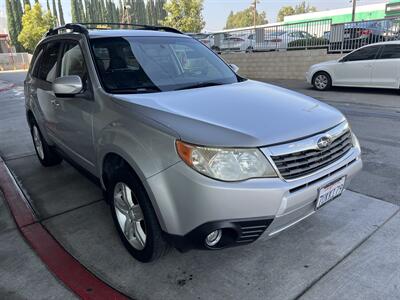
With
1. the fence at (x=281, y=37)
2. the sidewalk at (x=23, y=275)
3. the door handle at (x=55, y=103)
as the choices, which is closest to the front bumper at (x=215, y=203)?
the sidewalk at (x=23, y=275)

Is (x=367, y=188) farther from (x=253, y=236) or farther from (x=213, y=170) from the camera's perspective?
(x=213, y=170)

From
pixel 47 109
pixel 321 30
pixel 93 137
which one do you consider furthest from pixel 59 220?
pixel 321 30

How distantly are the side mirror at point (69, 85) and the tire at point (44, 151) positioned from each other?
6.01ft

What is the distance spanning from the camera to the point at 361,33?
44.2 feet

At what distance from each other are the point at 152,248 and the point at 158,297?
1.08 feet

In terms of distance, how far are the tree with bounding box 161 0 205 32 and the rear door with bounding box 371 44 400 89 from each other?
101 ft

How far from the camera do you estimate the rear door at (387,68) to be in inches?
401

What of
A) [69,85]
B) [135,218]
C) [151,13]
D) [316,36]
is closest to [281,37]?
[316,36]

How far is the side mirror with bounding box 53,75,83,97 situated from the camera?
9.90 ft

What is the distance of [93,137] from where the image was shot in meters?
3.05

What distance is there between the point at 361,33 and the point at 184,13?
2850cm

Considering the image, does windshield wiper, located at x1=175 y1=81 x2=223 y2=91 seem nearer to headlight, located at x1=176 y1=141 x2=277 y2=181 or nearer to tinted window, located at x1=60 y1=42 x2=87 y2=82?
tinted window, located at x1=60 y1=42 x2=87 y2=82

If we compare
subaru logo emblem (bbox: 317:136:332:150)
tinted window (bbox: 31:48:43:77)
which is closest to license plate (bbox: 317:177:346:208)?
subaru logo emblem (bbox: 317:136:332:150)

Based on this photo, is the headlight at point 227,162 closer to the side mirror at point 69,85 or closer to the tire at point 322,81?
the side mirror at point 69,85
